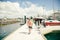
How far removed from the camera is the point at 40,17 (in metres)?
4.51

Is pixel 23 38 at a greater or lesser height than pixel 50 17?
lesser

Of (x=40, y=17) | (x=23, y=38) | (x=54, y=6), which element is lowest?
(x=23, y=38)

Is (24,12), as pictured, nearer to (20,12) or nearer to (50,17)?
(20,12)

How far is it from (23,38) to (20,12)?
3.51 feet

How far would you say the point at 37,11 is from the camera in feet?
13.4

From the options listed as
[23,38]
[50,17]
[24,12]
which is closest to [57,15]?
[50,17]

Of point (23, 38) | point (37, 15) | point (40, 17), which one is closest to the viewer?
point (23, 38)

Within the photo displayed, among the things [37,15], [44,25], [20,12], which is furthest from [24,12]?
[44,25]

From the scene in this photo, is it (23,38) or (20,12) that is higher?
(20,12)

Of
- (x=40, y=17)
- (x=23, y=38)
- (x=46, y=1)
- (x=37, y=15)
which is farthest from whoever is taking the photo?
(x=40, y=17)

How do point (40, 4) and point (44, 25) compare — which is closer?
point (40, 4)

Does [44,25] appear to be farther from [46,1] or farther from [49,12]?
[46,1]

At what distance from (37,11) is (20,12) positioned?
414mm

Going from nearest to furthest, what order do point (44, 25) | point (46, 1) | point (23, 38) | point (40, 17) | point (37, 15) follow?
point (23, 38) → point (46, 1) → point (37, 15) → point (40, 17) → point (44, 25)
